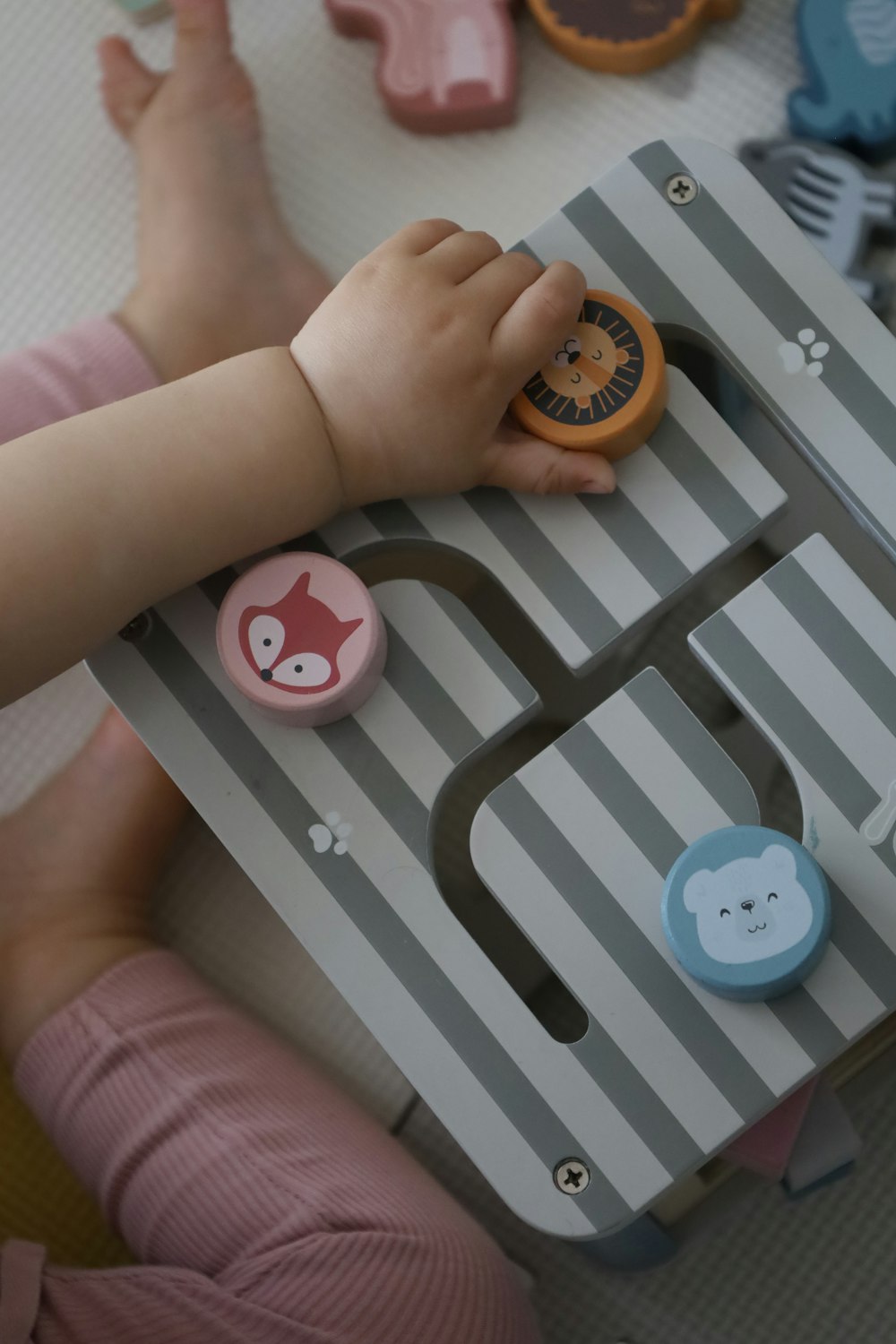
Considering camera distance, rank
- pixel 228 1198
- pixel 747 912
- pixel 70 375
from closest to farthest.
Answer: pixel 747 912 → pixel 228 1198 → pixel 70 375

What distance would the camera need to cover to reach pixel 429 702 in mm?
541

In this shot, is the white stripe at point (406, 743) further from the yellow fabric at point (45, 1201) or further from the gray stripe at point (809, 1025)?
the yellow fabric at point (45, 1201)

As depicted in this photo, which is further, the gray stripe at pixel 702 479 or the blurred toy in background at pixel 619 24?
the blurred toy in background at pixel 619 24

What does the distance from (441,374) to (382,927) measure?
24 centimetres

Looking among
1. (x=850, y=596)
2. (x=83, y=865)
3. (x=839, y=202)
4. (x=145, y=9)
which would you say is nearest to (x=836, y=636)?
(x=850, y=596)

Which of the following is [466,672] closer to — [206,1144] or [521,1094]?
[521,1094]

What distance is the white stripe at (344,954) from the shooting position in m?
0.51

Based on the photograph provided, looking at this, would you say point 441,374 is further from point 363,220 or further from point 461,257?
point 363,220

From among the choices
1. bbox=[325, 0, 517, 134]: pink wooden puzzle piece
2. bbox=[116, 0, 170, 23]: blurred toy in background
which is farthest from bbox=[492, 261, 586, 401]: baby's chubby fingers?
bbox=[116, 0, 170, 23]: blurred toy in background

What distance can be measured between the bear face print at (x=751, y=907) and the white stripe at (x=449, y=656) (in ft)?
0.36

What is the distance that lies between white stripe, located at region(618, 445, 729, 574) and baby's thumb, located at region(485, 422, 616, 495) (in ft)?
0.04

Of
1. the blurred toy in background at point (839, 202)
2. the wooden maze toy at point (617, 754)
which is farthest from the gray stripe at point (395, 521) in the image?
the blurred toy in background at point (839, 202)

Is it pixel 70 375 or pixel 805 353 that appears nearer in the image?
pixel 805 353

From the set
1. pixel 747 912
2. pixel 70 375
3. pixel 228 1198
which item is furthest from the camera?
pixel 70 375
